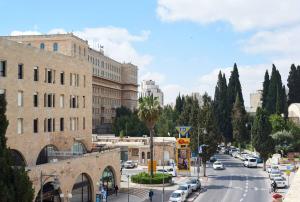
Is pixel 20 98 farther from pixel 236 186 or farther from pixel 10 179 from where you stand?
pixel 236 186

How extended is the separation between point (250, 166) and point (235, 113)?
3193 cm

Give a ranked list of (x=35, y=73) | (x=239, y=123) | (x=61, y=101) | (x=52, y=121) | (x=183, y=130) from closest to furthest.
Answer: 1. (x=35, y=73)
2. (x=52, y=121)
3. (x=61, y=101)
4. (x=183, y=130)
5. (x=239, y=123)

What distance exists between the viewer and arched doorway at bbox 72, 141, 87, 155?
53.1m

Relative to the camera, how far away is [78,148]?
179 feet

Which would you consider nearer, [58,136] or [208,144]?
[58,136]

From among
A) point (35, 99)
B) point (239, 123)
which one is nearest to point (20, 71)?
point (35, 99)

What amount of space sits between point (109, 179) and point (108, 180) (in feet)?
0.92

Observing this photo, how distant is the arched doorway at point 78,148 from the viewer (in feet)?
174

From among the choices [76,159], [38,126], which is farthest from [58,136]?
[76,159]

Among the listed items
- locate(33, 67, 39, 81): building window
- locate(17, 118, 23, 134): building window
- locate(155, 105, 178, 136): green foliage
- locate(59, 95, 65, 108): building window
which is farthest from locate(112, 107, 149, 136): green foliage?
locate(17, 118, 23, 134): building window

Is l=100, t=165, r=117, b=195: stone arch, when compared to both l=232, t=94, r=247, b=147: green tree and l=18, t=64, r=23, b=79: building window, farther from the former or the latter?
l=232, t=94, r=247, b=147: green tree

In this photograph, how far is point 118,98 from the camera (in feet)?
451

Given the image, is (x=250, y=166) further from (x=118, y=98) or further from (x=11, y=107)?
(x=118, y=98)

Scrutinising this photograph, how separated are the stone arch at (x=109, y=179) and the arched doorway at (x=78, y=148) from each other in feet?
14.0
